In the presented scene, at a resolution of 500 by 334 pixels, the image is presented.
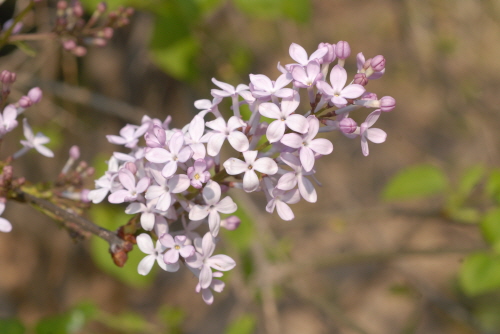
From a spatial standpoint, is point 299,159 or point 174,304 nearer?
point 299,159

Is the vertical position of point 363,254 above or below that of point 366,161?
above

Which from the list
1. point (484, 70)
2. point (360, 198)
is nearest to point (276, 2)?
point (360, 198)

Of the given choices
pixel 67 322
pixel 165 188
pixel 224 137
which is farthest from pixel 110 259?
pixel 224 137

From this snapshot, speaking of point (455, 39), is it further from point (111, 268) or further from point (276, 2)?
point (111, 268)

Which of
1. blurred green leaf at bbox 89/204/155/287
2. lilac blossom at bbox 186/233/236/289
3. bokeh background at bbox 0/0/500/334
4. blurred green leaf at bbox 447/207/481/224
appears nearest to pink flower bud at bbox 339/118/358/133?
lilac blossom at bbox 186/233/236/289

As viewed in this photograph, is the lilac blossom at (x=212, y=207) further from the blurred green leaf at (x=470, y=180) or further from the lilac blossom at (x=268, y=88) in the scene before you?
the blurred green leaf at (x=470, y=180)

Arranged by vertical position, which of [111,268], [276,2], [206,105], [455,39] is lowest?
[111,268]
